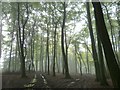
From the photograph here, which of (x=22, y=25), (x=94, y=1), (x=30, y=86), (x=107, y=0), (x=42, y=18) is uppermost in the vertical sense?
(x=107, y=0)

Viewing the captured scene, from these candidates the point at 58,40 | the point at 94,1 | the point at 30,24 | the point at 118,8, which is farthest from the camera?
the point at 58,40

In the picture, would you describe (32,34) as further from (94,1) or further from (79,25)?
(94,1)

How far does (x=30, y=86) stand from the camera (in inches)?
354

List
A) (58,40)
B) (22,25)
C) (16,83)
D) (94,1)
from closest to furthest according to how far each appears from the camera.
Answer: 1. (94,1)
2. (16,83)
3. (22,25)
4. (58,40)

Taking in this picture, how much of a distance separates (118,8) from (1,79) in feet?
31.1

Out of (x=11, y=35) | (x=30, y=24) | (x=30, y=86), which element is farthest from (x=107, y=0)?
(x=30, y=86)

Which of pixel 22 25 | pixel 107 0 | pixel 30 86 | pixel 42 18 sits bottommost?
pixel 30 86

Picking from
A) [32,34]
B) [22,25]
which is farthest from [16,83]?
[32,34]

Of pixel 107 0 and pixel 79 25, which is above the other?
pixel 107 0

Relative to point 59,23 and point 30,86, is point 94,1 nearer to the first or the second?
point 30,86

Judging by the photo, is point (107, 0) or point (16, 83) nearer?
point (16, 83)

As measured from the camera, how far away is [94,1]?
5.36 meters

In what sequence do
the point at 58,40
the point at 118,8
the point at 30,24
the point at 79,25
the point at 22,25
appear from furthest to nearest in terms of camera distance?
the point at 79,25 < the point at 58,40 < the point at 118,8 < the point at 30,24 < the point at 22,25

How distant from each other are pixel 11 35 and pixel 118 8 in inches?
312
